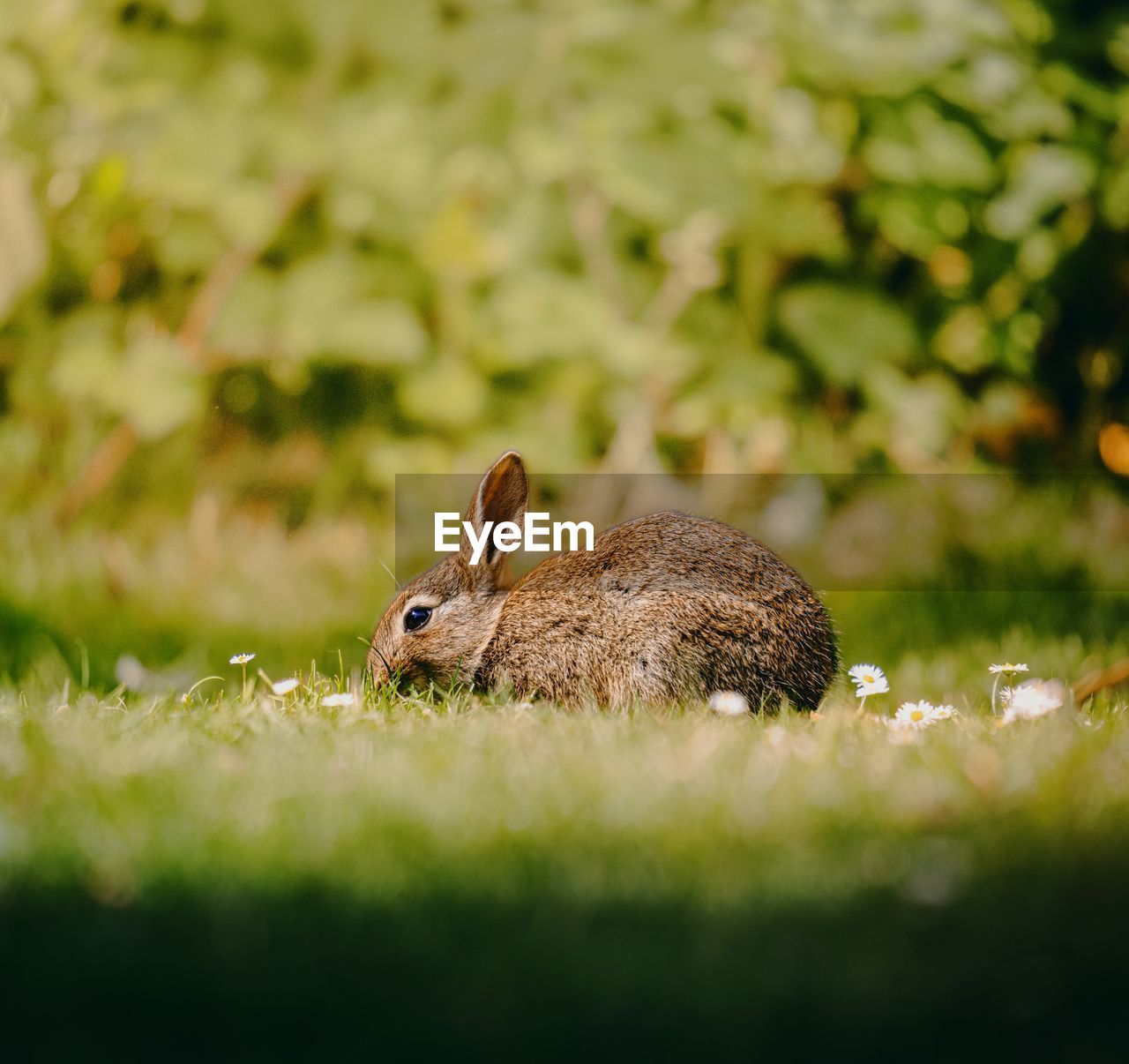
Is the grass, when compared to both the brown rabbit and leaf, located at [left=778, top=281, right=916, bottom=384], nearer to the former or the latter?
the brown rabbit

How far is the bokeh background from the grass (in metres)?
2.45

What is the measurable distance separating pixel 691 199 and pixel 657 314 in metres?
0.55

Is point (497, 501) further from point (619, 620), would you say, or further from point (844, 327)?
point (844, 327)

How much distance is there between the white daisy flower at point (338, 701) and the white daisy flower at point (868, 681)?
1241 mm

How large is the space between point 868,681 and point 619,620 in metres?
0.75

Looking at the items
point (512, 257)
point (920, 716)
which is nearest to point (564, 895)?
point (920, 716)

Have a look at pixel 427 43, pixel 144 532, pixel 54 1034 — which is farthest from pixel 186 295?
pixel 54 1034

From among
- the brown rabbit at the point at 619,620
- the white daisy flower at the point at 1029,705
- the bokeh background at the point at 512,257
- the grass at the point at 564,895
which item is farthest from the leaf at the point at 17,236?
the white daisy flower at the point at 1029,705

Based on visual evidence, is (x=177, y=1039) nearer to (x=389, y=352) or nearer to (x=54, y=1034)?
(x=54, y=1034)

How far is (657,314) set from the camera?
5.41 metres

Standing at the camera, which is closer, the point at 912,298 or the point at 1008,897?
the point at 1008,897

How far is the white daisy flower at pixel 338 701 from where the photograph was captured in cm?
282

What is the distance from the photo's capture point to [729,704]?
108 inches

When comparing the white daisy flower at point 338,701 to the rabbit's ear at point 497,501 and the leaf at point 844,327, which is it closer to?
the rabbit's ear at point 497,501
